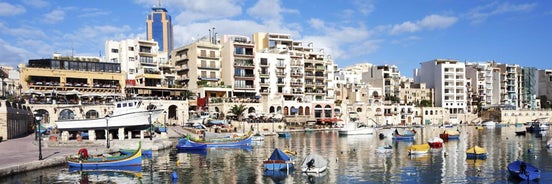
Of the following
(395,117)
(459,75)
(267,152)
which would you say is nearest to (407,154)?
(267,152)

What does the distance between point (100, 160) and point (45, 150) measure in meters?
10.4

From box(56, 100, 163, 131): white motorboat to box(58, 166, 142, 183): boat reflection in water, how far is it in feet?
59.1

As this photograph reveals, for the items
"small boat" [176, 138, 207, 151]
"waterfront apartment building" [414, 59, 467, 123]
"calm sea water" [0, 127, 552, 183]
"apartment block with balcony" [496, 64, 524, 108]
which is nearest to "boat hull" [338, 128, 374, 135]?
"calm sea water" [0, 127, 552, 183]

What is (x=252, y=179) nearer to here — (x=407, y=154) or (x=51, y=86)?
(x=407, y=154)

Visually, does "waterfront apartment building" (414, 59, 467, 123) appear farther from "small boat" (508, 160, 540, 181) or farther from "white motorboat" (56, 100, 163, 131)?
"small boat" (508, 160, 540, 181)

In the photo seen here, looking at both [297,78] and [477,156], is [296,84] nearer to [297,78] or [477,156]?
[297,78]

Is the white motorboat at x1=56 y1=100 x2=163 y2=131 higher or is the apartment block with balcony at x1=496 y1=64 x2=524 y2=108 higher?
the apartment block with balcony at x1=496 y1=64 x2=524 y2=108

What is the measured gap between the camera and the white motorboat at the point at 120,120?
59.8 meters

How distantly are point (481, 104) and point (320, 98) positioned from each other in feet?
199

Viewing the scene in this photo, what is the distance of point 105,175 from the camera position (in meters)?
39.0

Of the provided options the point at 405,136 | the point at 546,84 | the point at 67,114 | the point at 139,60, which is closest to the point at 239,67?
the point at 139,60

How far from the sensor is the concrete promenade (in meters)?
37.9

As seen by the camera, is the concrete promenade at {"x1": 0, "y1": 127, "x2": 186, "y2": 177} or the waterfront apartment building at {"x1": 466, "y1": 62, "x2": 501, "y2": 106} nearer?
the concrete promenade at {"x1": 0, "y1": 127, "x2": 186, "y2": 177}

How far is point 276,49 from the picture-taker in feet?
398
